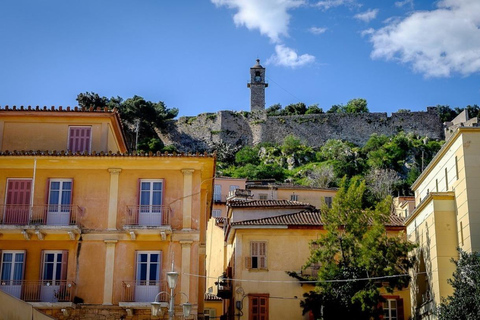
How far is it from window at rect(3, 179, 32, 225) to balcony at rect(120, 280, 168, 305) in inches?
183

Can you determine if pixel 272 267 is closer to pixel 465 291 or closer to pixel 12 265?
pixel 465 291

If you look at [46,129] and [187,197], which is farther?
[46,129]

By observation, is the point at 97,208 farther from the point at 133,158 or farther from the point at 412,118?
the point at 412,118

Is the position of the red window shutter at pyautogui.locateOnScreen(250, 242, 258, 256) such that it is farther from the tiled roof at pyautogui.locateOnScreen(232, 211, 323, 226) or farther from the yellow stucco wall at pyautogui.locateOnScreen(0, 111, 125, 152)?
the yellow stucco wall at pyautogui.locateOnScreen(0, 111, 125, 152)

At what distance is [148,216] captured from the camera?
27.0 m

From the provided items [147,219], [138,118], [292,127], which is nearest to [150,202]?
[147,219]

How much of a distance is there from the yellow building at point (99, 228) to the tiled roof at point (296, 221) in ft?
20.0

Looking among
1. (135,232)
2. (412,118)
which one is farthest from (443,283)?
(412,118)

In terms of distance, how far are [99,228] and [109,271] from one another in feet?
5.70

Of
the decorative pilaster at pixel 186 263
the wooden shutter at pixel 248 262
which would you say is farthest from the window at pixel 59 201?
the wooden shutter at pixel 248 262

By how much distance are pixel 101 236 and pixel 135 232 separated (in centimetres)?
136

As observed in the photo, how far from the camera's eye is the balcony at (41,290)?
25703mm

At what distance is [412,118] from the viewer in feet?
316

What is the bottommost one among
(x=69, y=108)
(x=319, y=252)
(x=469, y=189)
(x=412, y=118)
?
(x=319, y=252)
